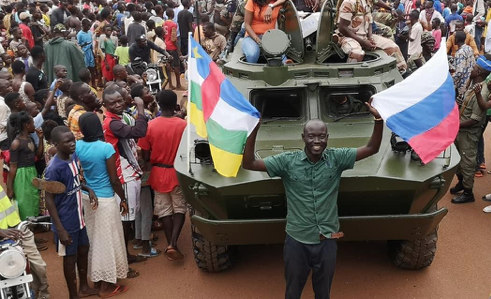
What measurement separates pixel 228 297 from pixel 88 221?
152cm

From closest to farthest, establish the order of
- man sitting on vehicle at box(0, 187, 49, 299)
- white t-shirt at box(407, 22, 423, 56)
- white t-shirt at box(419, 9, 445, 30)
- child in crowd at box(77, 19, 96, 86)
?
man sitting on vehicle at box(0, 187, 49, 299), white t-shirt at box(407, 22, 423, 56), child in crowd at box(77, 19, 96, 86), white t-shirt at box(419, 9, 445, 30)

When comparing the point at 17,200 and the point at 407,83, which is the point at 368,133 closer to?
the point at 407,83

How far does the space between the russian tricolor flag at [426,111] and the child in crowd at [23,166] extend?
3.89 m

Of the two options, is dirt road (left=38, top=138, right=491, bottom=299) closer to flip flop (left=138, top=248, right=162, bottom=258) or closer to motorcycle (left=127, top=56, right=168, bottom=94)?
flip flop (left=138, top=248, right=162, bottom=258)

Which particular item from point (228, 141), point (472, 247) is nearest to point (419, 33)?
point (472, 247)

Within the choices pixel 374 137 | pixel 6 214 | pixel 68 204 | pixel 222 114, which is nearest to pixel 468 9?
pixel 374 137

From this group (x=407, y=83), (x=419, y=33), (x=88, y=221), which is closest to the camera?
(x=407, y=83)

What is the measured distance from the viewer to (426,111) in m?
4.41

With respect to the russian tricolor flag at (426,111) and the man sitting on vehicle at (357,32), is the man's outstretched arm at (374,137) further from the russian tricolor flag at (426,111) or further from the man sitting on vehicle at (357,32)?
the man sitting on vehicle at (357,32)

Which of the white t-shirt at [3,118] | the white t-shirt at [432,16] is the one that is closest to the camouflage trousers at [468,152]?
the white t-shirt at [3,118]

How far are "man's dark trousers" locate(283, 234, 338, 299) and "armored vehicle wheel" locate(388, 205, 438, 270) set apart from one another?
154cm

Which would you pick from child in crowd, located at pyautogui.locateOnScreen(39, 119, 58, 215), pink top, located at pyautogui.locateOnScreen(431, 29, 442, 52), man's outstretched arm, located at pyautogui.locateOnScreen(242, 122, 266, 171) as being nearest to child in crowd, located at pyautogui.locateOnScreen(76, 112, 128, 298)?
child in crowd, located at pyautogui.locateOnScreen(39, 119, 58, 215)

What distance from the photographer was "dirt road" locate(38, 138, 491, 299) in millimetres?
5477

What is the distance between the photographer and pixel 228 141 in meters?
4.43
